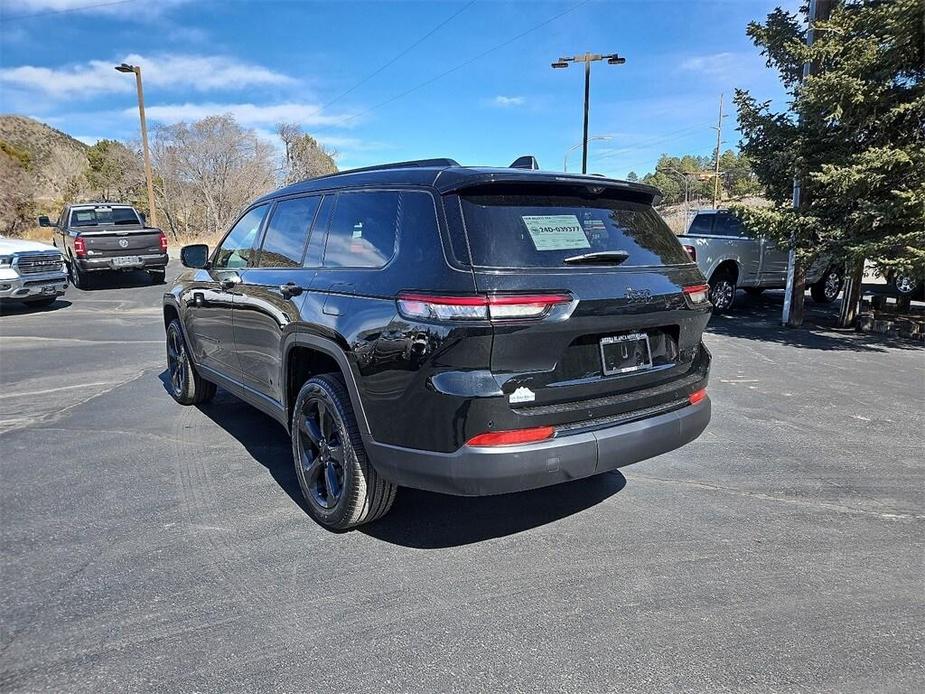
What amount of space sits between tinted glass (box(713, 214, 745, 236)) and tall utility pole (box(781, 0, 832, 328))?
185 cm

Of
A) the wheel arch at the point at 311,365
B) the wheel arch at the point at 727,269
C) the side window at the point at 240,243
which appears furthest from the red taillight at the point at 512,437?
the wheel arch at the point at 727,269

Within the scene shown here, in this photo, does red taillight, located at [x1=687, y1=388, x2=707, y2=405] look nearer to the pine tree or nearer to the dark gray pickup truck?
the pine tree

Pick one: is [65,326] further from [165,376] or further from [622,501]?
[622,501]

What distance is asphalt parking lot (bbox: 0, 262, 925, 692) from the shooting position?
2217 mm

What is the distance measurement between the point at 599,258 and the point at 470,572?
5.26ft

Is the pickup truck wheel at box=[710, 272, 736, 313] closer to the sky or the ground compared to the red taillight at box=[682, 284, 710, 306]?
closer to the ground

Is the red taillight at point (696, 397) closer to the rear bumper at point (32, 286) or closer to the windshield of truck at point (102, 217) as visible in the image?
the rear bumper at point (32, 286)

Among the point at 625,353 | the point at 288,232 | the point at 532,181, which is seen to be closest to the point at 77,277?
the point at 288,232

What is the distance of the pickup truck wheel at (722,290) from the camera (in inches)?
441

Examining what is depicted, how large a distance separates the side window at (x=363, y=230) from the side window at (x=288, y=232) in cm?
30

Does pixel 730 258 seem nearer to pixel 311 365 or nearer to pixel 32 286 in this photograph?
pixel 311 365

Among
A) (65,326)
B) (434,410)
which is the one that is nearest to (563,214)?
(434,410)

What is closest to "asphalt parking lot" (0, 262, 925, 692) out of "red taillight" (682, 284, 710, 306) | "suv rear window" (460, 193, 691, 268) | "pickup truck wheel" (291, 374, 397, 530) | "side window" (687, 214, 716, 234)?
"pickup truck wheel" (291, 374, 397, 530)

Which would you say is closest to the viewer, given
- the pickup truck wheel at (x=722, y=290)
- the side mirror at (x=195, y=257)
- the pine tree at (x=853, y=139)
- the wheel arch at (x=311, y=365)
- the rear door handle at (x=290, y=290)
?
the wheel arch at (x=311, y=365)
